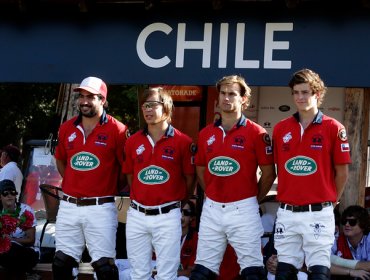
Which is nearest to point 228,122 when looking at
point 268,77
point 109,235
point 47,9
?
point 268,77

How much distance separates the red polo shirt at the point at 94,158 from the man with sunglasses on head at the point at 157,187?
20cm

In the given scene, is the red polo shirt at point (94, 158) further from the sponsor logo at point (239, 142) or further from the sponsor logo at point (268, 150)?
the sponsor logo at point (268, 150)

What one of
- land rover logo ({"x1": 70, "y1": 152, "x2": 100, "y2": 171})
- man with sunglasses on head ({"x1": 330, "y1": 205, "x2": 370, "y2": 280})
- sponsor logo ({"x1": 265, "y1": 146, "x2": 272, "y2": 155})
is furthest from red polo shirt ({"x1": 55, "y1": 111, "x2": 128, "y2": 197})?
man with sunglasses on head ({"x1": 330, "y1": 205, "x2": 370, "y2": 280})

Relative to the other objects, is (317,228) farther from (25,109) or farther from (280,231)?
(25,109)

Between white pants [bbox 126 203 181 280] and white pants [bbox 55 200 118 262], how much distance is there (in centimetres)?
27

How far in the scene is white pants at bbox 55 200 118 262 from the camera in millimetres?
6219

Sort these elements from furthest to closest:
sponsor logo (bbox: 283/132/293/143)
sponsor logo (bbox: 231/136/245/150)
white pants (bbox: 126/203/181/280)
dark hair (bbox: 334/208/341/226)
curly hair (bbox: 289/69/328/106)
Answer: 1. dark hair (bbox: 334/208/341/226)
2. white pants (bbox: 126/203/181/280)
3. sponsor logo (bbox: 231/136/245/150)
4. sponsor logo (bbox: 283/132/293/143)
5. curly hair (bbox: 289/69/328/106)

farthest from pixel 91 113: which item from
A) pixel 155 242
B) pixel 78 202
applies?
pixel 155 242

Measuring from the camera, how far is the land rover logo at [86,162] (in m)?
6.28

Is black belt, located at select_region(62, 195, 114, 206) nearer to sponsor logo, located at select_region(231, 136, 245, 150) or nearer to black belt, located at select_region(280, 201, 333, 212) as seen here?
sponsor logo, located at select_region(231, 136, 245, 150)

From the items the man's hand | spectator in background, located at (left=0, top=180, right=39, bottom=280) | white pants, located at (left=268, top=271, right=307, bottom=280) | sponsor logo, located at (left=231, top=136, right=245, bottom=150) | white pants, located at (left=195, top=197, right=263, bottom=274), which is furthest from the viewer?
spectator in background, located at (left=0, top=180, right=39, bottom=280)

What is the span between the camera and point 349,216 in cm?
655

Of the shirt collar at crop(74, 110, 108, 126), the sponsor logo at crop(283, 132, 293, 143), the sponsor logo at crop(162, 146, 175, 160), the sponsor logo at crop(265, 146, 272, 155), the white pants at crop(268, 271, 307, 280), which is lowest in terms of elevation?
the white pants at crop(268, 271, 307, 280)

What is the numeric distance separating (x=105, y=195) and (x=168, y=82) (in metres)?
1.27
